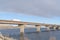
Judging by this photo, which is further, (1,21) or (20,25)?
(20,25)

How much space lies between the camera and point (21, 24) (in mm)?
67125

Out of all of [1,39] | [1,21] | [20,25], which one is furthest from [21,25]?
[1,39]

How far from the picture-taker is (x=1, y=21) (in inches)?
2314

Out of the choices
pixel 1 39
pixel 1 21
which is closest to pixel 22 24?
pixel 1 21

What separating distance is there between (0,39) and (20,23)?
1664 inches

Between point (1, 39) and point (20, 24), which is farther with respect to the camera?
point (20, 24)

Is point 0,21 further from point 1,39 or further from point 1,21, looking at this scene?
point 1,39

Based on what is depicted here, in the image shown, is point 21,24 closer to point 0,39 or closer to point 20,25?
point 20,25

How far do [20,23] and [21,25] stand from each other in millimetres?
2219

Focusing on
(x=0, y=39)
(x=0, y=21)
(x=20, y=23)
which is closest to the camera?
(x=0, y=39)

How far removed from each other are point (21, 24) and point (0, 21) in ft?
37.4

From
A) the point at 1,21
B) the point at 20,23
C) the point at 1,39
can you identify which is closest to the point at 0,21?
the point at 1,21

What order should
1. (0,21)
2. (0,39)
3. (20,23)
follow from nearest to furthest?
(0,39)
(0,21)
(20,23)

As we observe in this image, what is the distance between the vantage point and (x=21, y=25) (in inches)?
2660
